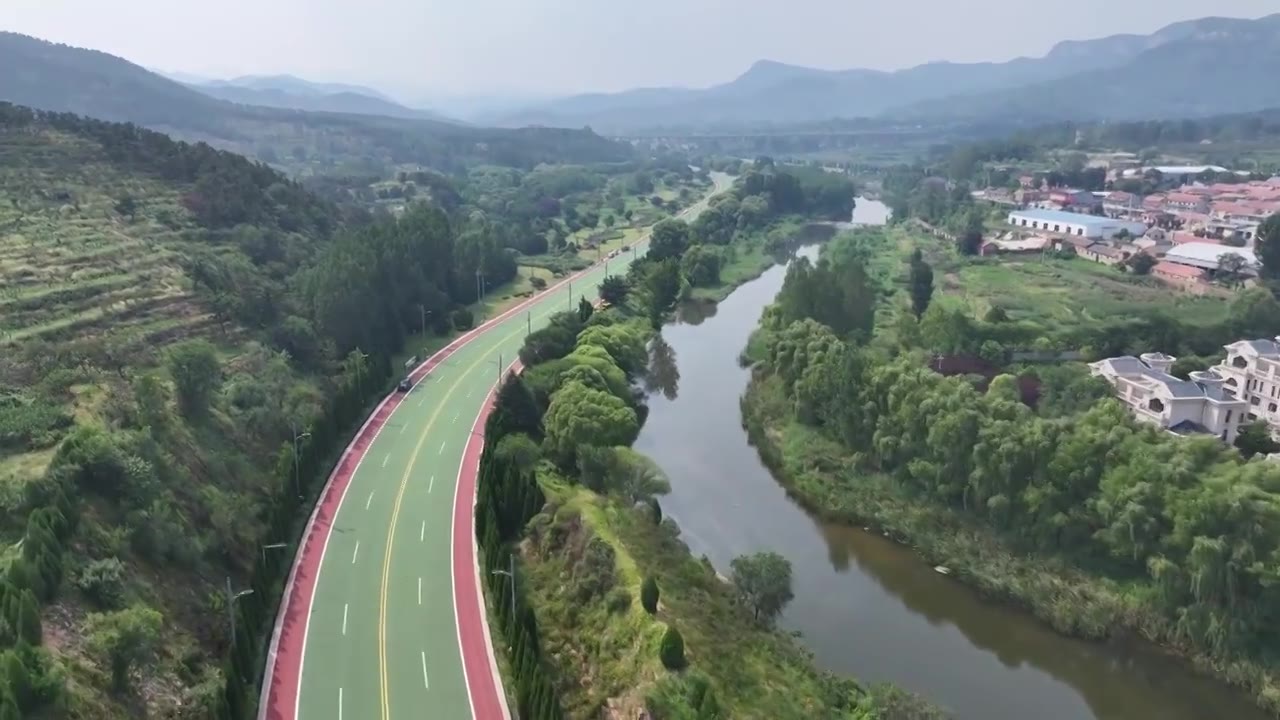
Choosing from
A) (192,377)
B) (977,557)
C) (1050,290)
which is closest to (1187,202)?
(1050,290)

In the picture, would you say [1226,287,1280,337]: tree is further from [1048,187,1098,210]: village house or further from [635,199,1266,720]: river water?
[1048,187,1098,210]: village house

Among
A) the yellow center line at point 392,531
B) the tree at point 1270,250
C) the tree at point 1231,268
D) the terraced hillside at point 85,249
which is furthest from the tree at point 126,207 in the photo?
the tree at point 1270,250

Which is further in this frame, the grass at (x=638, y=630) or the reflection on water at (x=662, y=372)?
the reflection on water at (x=662, y=372)

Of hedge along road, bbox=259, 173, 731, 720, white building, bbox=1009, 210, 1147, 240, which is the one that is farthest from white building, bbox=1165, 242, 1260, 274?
hedge along road, bbox=259, 173, 731, 720

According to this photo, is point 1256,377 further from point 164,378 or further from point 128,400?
point 164,378

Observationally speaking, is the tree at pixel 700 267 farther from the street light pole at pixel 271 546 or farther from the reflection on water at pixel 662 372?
the street light pole at pixel 271 546

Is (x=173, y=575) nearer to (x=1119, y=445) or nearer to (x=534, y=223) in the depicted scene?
(x=1119, y=445)
